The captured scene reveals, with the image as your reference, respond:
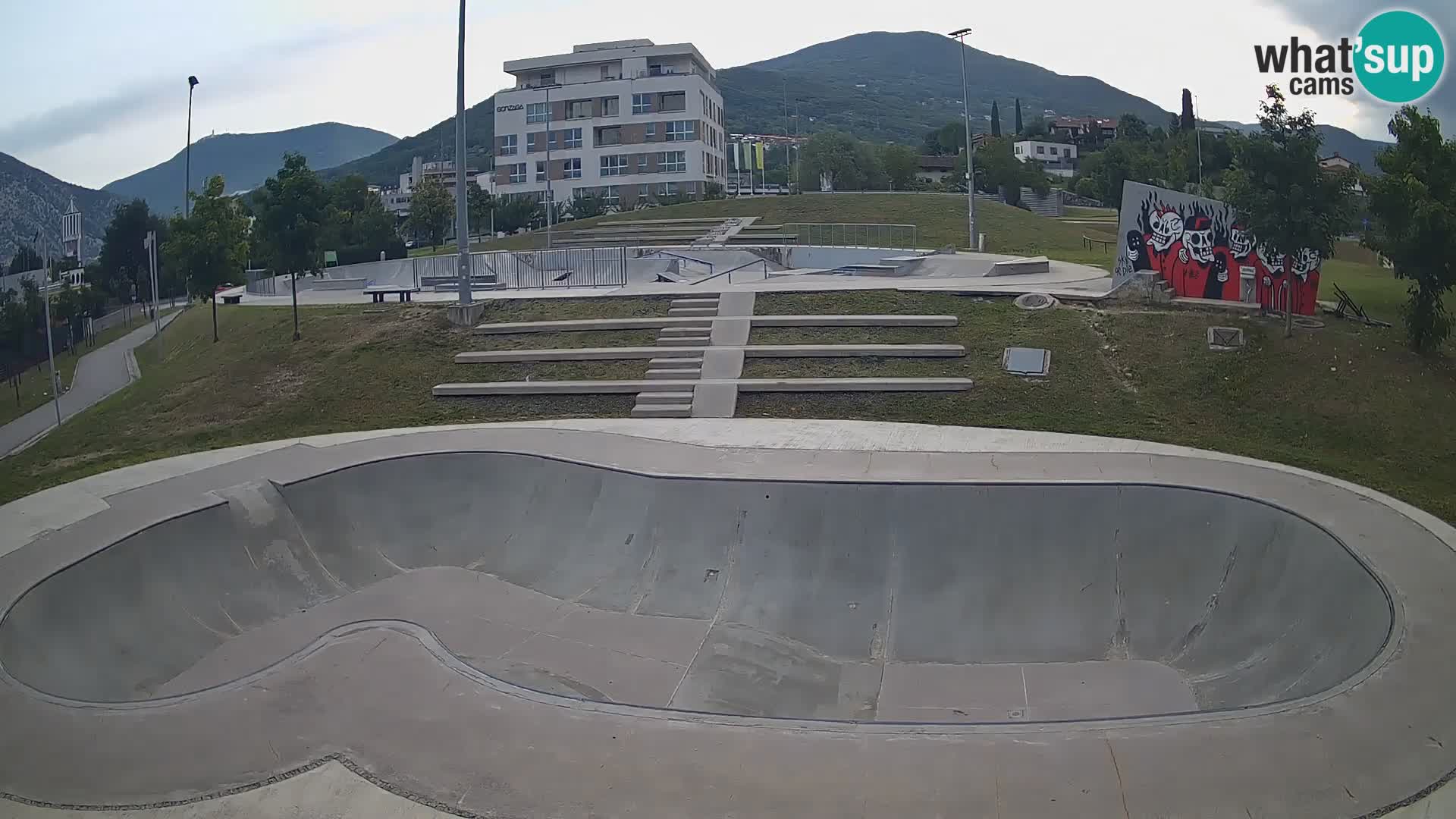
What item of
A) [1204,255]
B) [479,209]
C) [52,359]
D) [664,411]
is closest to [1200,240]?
[1204,255]

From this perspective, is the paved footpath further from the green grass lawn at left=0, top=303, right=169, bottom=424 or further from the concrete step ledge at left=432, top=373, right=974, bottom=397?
the concrete step ledge at left=432, top=373, right=974, bottom=397

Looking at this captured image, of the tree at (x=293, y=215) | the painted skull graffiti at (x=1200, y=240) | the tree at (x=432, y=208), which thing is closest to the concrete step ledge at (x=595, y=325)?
the tree at (x=293, y=215)

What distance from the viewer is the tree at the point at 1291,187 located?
751 inches

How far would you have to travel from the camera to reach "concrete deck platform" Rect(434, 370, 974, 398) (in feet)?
69.0

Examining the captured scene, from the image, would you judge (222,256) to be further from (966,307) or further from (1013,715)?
(1013,715)

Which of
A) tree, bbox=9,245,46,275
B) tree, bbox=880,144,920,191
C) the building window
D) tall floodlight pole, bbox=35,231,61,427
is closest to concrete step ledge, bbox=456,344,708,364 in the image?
tall floodlight pole, bbox=35,231,61,427

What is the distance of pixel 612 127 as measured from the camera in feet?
251

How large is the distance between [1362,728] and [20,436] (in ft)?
76.5

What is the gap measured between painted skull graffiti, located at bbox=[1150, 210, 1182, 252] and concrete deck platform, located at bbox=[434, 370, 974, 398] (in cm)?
693

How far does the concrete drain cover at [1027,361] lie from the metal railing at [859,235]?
25824 mm

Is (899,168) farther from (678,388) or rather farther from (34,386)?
(34,386)

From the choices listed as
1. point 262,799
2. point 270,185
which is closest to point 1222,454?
point 262,799

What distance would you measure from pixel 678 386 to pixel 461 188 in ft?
28.4

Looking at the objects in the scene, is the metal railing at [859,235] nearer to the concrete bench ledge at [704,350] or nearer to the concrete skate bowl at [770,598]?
the concrete bench ledge at [704,350]
